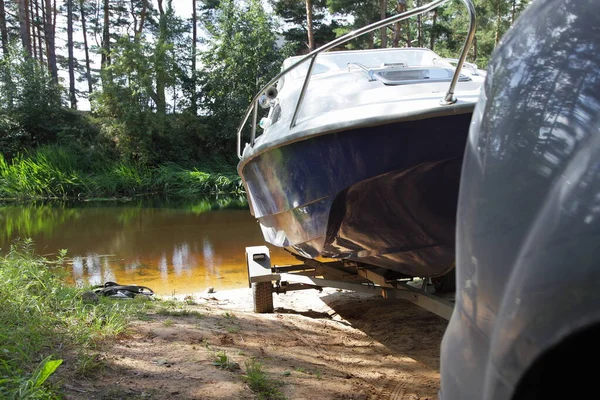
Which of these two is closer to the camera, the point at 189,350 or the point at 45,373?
the point at 45,373

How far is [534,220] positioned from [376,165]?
6.43ft

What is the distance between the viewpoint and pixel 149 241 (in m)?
9.84

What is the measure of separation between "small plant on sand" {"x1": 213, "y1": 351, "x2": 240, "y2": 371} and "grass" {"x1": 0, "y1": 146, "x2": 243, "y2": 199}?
17.8 metres

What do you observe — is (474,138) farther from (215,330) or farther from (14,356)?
(215,330)

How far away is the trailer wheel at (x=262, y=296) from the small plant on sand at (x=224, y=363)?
6.10ft

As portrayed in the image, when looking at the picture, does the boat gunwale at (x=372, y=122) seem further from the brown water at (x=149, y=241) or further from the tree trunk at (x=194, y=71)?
the tree trunk at (x=194, y=71)

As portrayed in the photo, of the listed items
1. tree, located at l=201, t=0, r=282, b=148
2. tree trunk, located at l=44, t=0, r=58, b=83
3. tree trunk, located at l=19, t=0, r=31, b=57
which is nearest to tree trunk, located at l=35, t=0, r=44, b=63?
tree trunk, located at l=44, t=0, r=58, b=83

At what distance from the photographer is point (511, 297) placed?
100 centimetres

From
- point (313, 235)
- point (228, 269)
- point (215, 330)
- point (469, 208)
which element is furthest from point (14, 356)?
point (228, 269)

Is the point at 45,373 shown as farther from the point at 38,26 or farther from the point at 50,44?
the point at 38,26

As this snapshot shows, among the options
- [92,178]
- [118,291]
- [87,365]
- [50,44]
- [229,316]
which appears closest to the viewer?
[87,365]

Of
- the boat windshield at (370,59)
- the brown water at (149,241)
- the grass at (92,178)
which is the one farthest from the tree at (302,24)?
the boat windshield at (370,59)

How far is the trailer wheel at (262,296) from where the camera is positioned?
4973 mm

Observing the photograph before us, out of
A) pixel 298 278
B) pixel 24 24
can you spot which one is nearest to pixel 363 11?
pixel 24 24
